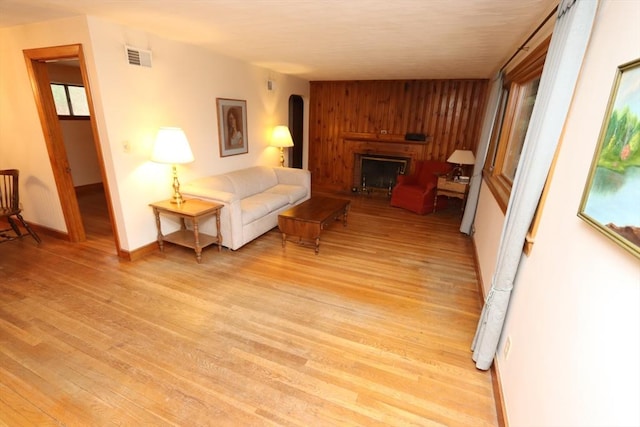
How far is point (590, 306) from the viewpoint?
0.98 metres

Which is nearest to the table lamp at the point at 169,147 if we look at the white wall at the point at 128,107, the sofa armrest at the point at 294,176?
the white wall at the point at 128,107

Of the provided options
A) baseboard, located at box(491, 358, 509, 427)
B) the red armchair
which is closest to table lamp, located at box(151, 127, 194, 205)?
baseboard, located at box(491, 358, 509, 427)

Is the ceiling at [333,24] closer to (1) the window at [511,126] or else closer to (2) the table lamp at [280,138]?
(1) the window at [511,126]

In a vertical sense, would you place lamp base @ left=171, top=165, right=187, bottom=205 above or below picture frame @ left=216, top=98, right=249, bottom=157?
below

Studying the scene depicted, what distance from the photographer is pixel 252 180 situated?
14.4 ft

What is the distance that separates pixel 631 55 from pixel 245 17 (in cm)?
240

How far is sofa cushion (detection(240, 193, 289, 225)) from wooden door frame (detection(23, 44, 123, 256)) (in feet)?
4.51

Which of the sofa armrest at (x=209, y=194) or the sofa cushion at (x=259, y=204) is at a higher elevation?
the sofa armrest at (x=209, y=194)

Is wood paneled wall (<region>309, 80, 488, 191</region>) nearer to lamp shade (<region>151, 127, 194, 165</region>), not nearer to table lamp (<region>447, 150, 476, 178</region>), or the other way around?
table lamp (<region>447, 150, 476, 178</region>)

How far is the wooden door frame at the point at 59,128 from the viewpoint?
2719 millimetres

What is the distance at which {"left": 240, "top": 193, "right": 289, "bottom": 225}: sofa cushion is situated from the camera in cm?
353

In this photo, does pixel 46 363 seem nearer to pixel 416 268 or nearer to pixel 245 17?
pixel 245 17

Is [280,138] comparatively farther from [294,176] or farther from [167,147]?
[167,147]

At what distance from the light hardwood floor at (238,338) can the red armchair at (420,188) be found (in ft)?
5.49
